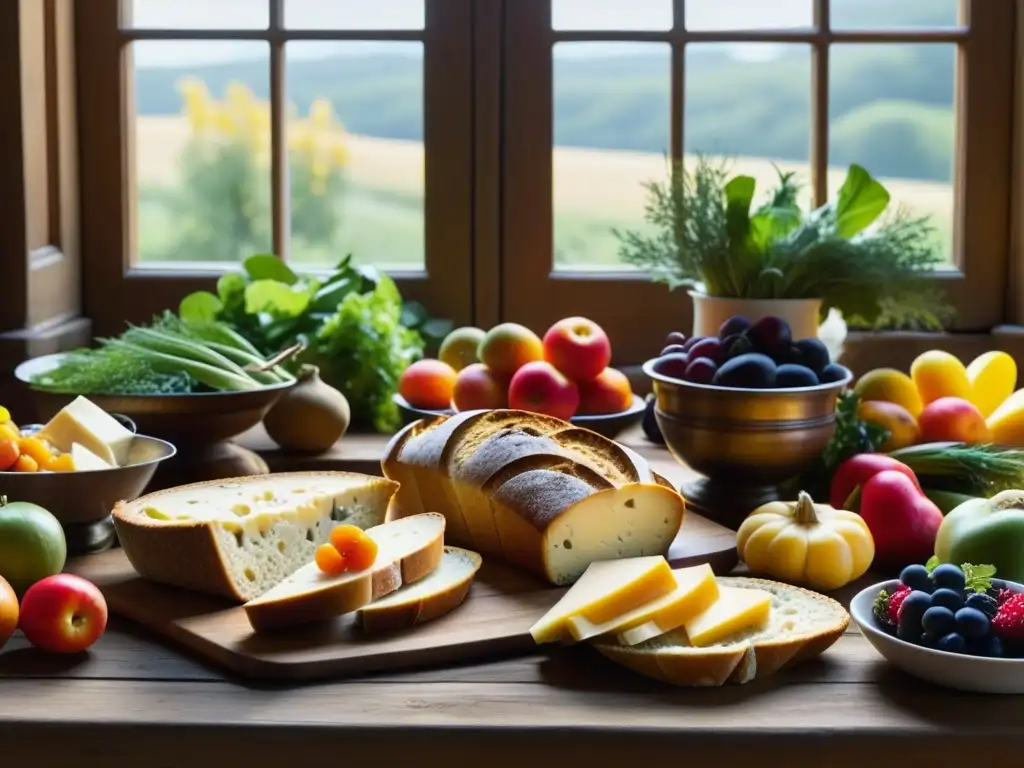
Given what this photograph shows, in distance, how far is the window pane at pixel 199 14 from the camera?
89.0 inches

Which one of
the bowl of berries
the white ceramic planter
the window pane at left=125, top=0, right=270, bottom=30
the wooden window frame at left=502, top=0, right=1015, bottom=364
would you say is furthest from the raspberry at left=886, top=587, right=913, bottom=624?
the window pane at left=125, top=0, right=270, bottom=30

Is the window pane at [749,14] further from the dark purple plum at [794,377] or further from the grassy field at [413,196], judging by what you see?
the dark purple plum at [794,377]

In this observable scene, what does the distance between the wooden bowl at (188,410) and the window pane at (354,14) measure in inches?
29.8

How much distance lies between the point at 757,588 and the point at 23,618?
700 millimetres

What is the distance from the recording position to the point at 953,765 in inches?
42.6

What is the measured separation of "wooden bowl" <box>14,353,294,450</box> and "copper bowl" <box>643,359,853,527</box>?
509 mm

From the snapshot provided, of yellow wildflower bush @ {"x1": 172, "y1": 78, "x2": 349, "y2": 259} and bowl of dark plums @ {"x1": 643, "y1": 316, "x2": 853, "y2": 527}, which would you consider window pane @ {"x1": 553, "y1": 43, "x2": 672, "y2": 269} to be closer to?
yellow wildflower bush @ {"x1": 172, "y1": 78, "x2": 349, "y2": 259}

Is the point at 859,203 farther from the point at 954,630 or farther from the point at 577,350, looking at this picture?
the point at 954,630

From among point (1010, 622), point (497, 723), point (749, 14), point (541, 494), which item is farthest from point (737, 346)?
point (749, 14)

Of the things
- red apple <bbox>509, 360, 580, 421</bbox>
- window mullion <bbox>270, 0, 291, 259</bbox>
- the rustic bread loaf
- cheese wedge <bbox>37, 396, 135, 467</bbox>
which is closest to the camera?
the rustic bread loaf

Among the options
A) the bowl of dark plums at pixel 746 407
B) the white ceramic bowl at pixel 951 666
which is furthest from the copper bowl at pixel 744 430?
the white ceramic bowl at pixel 951 666

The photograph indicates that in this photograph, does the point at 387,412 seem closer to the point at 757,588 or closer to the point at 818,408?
the point at 818,408

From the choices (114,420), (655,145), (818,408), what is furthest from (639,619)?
(655,145)

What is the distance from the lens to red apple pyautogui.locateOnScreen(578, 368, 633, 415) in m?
1.93
